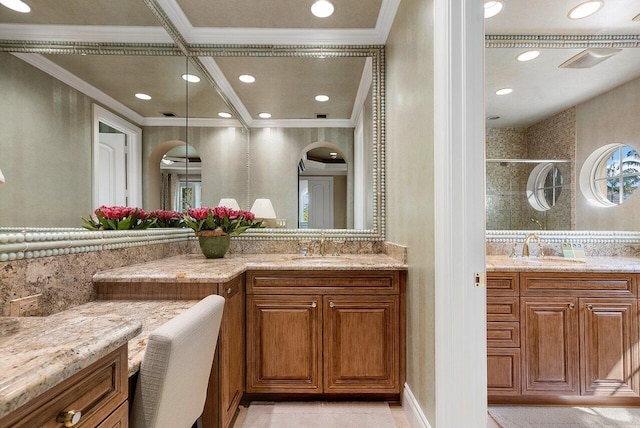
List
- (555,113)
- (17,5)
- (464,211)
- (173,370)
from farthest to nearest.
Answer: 1. (555,113)
2. (464,211)
3. (17,5)
4. (173,370)

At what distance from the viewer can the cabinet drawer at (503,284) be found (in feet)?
6.51

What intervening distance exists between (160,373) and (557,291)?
2.24 m

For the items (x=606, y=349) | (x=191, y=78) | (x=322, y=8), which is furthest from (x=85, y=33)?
(x=606, y=349)

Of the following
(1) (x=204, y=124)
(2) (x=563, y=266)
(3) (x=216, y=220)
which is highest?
(1) (x=204, y=124)

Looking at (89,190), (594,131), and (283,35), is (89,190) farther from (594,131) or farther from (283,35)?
(594,131)

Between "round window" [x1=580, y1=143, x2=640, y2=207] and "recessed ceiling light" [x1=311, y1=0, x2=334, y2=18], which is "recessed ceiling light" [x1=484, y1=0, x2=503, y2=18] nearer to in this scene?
"recessed ceiling light" [x1=311, y1=0, x2=334, y2=18]

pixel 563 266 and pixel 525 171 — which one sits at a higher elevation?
pixel 525 171

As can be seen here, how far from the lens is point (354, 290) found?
6.51 ft

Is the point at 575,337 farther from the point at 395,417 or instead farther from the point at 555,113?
the point at 555,113

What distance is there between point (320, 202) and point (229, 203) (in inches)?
29.4

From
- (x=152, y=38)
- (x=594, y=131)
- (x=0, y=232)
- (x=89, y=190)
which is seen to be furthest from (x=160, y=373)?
(x=594, y=131)

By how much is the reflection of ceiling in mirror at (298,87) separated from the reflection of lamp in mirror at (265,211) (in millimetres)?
715

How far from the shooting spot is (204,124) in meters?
2.47

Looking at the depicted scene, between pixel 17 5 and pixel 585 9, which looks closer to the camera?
pixel 17 5
